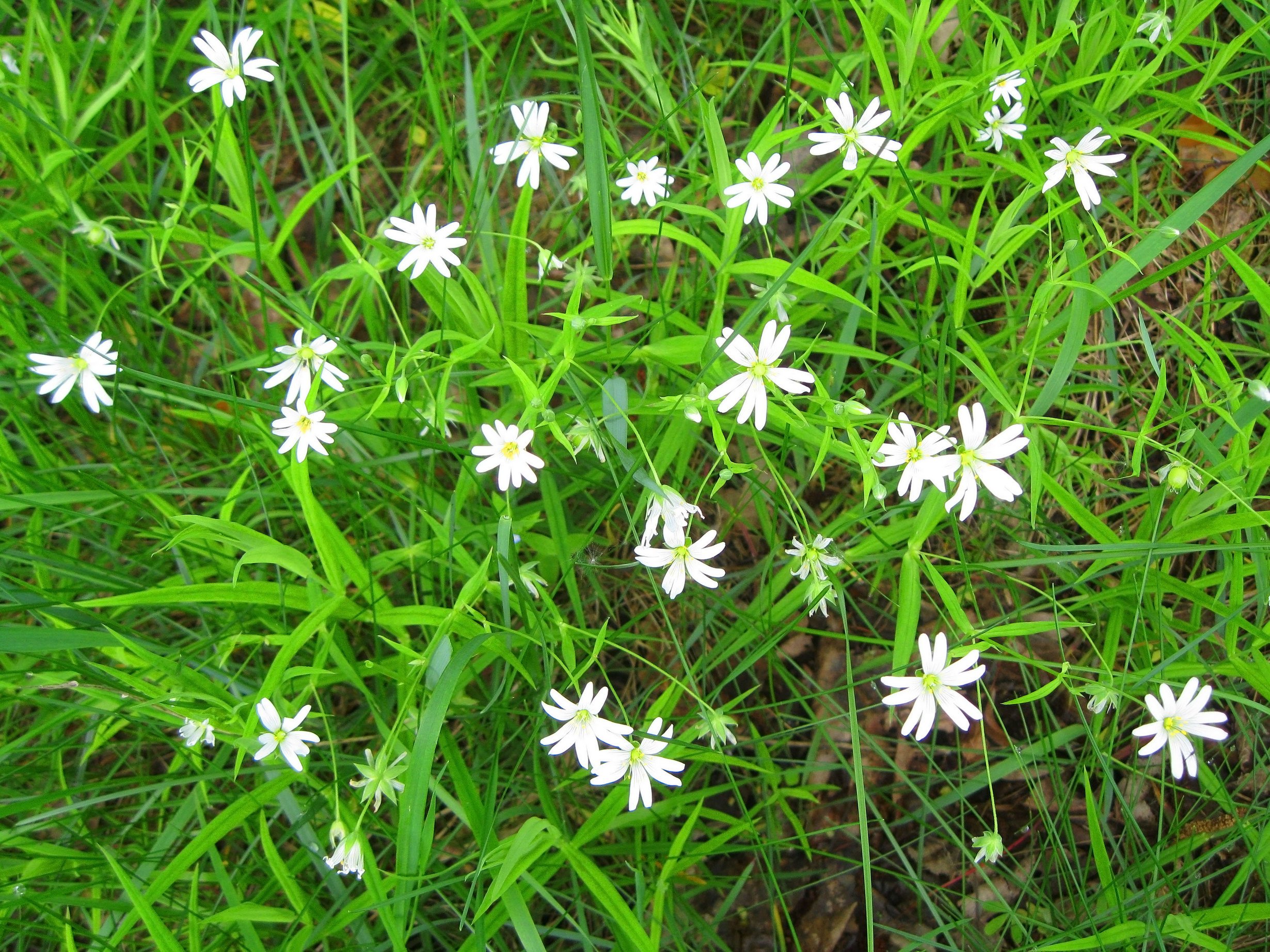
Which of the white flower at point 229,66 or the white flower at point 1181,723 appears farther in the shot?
the white flower at point 229,66

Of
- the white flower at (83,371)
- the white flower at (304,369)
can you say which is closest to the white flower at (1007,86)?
the white flower at (304,369)

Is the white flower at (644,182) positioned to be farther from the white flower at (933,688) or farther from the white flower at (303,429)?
the white flower at (933,688)

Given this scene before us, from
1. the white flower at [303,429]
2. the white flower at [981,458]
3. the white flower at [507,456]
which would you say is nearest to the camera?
the white flower at [981,458]

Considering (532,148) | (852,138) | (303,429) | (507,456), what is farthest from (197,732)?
(852,138)

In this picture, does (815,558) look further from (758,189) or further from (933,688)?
(758,189)

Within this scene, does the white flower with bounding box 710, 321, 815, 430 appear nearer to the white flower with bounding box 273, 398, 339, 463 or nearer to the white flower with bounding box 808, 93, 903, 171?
the white flower with bounding box 808, 93, 903, 171

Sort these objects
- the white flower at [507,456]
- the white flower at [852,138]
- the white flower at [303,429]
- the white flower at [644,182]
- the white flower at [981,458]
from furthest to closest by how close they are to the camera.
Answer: the white flower at [644,182] < the white flower at [852,138] < the white flower at [303,429] < the white flower at [507,456] < the white flower at [981,458]

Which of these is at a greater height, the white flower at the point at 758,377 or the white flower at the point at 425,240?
the white flower at the point at 425,240
